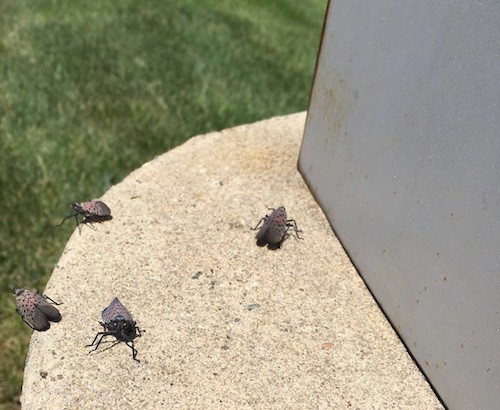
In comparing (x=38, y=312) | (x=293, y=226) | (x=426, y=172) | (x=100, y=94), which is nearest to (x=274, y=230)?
(x=293, y=226)

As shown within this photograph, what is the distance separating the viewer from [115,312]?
271cm

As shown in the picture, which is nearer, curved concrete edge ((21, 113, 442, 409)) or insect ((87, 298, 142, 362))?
curved concrete edge ((21, 113, 442, 409))

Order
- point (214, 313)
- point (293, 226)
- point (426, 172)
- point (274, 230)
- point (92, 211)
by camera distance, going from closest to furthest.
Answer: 1. point (426, 172)
2. point (214, 313)
3. point (274, 230)
4. point (92, 211)
5. point (293, 226)

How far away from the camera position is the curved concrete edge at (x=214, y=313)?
254cm

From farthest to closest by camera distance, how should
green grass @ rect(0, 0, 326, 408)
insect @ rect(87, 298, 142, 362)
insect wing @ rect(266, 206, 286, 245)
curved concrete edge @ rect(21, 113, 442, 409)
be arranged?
green grass @ rect(0, 0, 326, 408), insect wing @ rect(266, 206, 286, 245), insect @ rect(87, 298, 142, 362), curved concrete edge @ rect(21, 113, 442, 409)

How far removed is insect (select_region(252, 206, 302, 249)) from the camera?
3.27 metres

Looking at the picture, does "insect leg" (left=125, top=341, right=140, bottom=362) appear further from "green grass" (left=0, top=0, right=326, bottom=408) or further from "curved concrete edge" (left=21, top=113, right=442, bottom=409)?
"green grass" (left=0, top=0, right=326, bottom=408)

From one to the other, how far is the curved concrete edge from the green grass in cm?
101

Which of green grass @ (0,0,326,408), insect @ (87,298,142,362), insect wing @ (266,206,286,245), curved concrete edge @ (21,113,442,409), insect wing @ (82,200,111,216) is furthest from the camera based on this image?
green grass @ (0,0,326,408)

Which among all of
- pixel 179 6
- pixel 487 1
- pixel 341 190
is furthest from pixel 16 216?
pixel 179 6

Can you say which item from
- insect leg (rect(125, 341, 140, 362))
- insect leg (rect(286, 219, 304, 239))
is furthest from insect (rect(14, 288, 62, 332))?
insect leg (rect(286, 219, 304, 239))

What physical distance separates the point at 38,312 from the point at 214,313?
796 millimetres

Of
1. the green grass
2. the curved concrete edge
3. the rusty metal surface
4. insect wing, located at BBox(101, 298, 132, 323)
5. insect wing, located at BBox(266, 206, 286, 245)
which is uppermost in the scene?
the rusty metal surface

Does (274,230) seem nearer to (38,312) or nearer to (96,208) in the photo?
(96,208)
